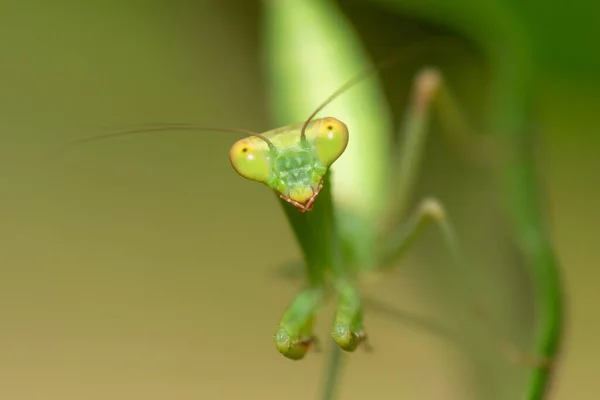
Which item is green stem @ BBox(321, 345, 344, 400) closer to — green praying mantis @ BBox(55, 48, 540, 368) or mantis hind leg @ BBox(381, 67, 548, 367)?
green praying mantis @ BBox(55, 48, 540, 368)

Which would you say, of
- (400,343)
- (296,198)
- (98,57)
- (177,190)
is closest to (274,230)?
(177,190)

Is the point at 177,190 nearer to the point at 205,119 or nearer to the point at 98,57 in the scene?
the point at 205,119

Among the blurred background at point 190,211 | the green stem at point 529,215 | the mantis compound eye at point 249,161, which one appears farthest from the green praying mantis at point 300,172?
the blurred background at point 190,211

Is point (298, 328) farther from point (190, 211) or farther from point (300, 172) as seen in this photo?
point (190, 211)

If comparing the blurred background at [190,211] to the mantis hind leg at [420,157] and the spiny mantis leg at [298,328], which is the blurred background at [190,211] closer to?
the mantis hind leg at [420,157]

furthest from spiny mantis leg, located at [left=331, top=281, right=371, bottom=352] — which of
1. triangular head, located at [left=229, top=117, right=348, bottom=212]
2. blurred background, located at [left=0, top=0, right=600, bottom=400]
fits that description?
blurred background, located at [left=0, top=0, right=600, bottom=400]
